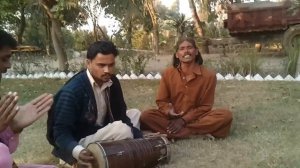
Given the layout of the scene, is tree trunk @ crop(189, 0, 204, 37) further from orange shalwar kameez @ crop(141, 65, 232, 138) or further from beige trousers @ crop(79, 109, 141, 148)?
beige trousers @ crop(79, 109, 141, 148)

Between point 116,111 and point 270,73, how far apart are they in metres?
5.87

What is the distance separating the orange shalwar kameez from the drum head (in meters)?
1.44

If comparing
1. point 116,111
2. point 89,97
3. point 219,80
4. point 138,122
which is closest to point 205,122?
point 138,122

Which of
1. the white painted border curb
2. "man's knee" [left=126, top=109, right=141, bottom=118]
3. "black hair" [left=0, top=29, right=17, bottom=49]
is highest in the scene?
"black hair" [left=0, top=29, right=17, bottom=49]

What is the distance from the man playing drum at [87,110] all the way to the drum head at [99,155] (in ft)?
0.41

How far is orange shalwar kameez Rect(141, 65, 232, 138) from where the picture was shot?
4.77 metres

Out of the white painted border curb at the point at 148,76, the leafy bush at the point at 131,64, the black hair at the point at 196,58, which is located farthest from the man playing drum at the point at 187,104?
the leafy bush at the point at 131,64

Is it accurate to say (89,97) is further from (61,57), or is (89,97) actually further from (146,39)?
(146,39)

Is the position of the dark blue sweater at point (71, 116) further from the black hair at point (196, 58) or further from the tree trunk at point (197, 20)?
the tree trunk at point (197, 20)

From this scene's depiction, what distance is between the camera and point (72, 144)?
3426 millimetres

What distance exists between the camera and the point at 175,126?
4770mm

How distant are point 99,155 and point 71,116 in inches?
17.2

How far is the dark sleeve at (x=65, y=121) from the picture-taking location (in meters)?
3.49

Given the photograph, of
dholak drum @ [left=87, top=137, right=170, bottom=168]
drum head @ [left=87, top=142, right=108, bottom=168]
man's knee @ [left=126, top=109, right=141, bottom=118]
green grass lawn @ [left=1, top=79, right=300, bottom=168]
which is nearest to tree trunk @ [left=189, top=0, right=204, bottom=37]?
green grass lawn @ [left=1, top=79, right=300, bottom=168]
